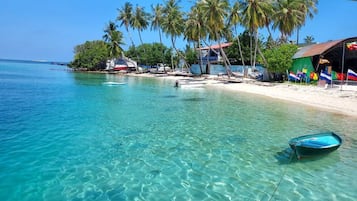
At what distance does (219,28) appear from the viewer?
38.1 meters

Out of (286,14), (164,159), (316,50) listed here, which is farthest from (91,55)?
(164,159)

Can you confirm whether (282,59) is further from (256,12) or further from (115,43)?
(115,43)

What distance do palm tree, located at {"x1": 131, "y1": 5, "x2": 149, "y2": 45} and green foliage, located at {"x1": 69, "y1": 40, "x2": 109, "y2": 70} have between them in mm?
9524

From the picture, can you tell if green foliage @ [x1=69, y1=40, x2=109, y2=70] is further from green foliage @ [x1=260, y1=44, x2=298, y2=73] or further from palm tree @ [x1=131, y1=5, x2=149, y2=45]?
green foliage @ [x1=260, y1=44, x2=298, y2=73]

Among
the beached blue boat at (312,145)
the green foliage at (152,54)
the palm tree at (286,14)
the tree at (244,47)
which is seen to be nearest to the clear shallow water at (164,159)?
the beached blue boat at (312,145)

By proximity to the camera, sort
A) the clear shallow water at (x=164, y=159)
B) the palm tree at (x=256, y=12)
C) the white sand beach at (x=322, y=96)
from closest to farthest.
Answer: the clear shallow water at (x=164, y=159) → the white sand beach at (x=322, y=96) → the palm tree at (x=256, y=12)

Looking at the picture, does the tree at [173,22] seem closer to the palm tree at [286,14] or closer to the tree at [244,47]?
the tree at [244,47]

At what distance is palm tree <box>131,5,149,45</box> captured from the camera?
59469mm

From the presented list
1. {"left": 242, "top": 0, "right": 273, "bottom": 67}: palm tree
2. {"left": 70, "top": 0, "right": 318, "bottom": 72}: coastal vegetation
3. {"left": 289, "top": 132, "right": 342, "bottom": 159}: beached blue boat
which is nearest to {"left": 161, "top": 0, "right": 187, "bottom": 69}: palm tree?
{"left": 70, "top": 0, "right": 318, "bottom": 72}: coastal vegetation

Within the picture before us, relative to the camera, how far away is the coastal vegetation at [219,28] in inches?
1359

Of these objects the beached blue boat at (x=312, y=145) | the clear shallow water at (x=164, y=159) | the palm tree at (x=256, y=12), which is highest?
the palm tree at (x=256, y=12)

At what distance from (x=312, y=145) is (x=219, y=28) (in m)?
31.9

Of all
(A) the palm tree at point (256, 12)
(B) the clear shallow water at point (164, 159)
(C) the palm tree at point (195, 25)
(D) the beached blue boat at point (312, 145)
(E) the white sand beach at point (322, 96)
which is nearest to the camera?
(B) the clear shallow water at point (164, 159)

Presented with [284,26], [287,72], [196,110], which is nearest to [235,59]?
[284,26]
